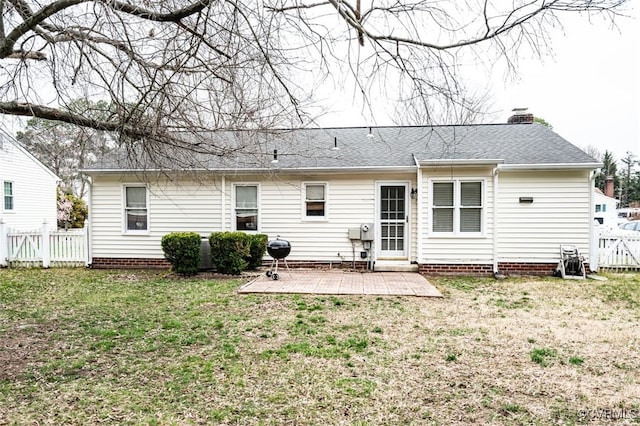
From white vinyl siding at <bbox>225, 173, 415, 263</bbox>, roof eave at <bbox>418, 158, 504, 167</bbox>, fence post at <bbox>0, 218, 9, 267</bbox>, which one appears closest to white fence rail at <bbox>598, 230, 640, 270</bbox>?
roof eave at <bbox>418, 158, 504, 167</bbox>

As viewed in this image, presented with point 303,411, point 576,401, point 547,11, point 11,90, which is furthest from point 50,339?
point 547,11

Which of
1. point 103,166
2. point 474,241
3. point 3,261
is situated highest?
point 103,166

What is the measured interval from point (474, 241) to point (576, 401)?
6886mm

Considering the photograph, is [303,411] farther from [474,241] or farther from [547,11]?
[474,241]

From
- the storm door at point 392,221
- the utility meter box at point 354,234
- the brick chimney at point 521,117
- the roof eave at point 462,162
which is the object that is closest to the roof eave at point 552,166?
the roof eave at point 462,162

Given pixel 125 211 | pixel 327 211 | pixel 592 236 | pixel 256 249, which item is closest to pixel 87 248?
pixel 125 211

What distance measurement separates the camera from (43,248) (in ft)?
37.7

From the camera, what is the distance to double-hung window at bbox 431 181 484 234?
390 inches

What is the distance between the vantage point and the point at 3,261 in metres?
11.7

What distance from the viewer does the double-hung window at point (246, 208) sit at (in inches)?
432

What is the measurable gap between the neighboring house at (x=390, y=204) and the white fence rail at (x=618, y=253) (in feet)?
3.55

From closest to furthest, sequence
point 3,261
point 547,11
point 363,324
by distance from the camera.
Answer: point 547,11, point 363,324, point 3,261

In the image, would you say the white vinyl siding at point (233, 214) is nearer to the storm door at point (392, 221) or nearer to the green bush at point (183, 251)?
the storm door at point (392, 221)

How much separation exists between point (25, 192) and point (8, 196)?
1.07 metres
